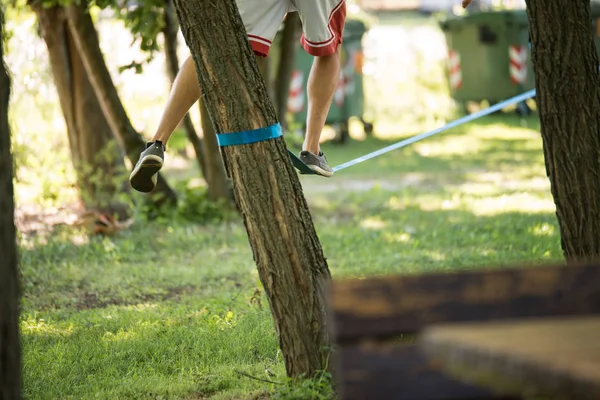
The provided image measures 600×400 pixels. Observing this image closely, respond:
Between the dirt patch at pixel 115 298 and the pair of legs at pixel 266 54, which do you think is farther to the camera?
the dirt patch at pixel 115 298

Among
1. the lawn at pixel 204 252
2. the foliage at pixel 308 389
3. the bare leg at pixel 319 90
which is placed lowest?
the foliage at pixel 308 389

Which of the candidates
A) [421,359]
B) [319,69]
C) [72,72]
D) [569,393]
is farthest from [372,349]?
[72,72]

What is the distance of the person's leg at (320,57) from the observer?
457 centimetres

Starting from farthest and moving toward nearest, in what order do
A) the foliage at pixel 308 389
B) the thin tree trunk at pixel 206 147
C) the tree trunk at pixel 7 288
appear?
1. the thin tree trunk at pixel 206 147
2. the foliage at pixel 308 389
3. the tree trunk at pixel 7 288

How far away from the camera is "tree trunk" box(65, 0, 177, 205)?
774 cm

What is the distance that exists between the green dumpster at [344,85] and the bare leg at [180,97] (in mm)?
9627

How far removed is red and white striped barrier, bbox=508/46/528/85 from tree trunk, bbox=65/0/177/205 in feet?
31.5

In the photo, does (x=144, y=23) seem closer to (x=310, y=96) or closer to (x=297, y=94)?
(x=310, y=96)

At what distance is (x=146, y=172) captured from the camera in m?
4.42

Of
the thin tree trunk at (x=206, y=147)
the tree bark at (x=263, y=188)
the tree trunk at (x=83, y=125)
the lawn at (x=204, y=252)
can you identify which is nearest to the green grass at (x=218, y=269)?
the lawn at (x=204, y=252)

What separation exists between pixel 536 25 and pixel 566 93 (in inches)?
12.0

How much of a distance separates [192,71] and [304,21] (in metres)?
0.63

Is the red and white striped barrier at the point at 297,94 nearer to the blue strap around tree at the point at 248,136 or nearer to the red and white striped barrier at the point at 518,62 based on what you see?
the red and white striped barrier at the point at 518,62

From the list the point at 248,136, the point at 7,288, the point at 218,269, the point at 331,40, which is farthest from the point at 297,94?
the point at 7,288
